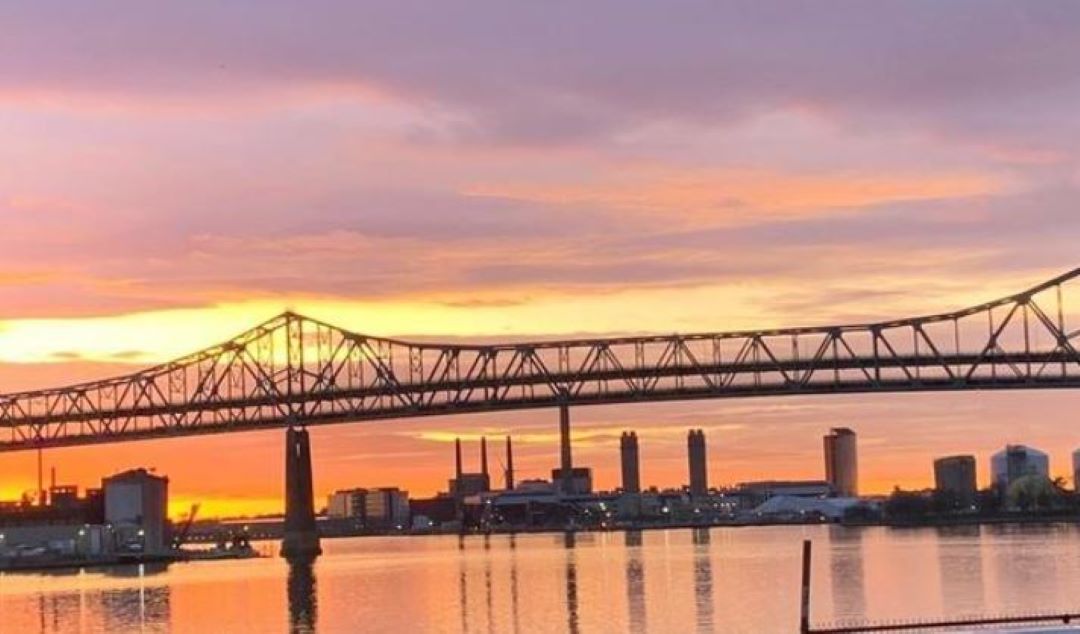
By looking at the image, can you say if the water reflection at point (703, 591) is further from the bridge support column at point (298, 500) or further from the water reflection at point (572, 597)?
the bridge support column at point (298, 500)

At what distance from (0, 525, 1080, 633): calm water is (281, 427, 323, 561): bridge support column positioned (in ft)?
18.2

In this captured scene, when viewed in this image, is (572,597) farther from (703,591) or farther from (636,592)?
(703,591)

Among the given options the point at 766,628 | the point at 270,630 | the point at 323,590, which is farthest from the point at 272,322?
the point at 766,628

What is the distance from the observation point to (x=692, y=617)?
61406 mm

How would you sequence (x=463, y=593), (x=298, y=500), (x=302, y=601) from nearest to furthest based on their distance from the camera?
(x=302, y=601)
(x=463, y=593)
(x=298, y=500)

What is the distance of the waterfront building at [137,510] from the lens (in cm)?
17088

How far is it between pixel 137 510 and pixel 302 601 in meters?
98.8

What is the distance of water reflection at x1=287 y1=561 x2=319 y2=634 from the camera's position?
64562 mm

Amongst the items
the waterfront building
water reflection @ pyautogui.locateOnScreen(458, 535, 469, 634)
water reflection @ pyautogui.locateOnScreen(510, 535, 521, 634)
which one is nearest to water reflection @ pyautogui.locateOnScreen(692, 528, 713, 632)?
water reflection @ pyautogui.locateOnScreen(510, 535, 521, 634)

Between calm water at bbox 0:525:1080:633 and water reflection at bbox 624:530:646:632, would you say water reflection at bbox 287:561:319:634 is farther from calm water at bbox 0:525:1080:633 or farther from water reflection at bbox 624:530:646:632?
water reflection at bbox 624:530:646:632

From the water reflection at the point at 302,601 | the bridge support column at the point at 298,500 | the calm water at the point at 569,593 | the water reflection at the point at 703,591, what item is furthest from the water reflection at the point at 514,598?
the bridge support column at the point at 298,500

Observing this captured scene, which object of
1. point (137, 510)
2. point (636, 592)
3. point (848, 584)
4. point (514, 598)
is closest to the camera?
point (514, 598)

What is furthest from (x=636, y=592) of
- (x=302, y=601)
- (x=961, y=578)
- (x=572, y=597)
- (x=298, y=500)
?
(x=298, y=500)

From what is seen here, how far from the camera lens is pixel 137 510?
17400cm
